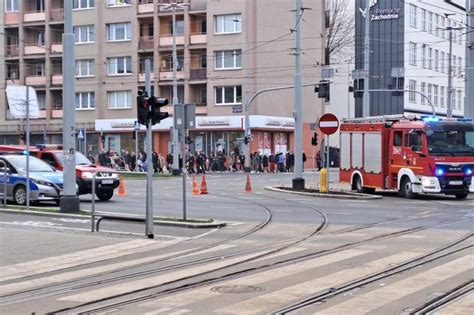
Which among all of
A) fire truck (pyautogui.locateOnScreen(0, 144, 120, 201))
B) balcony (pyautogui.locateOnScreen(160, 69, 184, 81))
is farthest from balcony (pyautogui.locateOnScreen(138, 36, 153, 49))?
fire truck (pyautogui.locateOnScreen(0, 144, 120, 201))

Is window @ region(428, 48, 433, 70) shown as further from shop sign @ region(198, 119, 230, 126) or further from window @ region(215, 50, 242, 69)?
shop sign @ region(198, 119, 230, 126)

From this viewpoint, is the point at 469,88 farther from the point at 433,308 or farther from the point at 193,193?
the point at 433,308

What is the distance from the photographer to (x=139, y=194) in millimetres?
30172

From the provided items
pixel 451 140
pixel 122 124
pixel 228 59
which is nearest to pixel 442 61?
pixel 228 59

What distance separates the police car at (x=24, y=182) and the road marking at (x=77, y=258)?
8329 millimetres

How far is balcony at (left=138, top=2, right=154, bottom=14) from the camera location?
6469cm

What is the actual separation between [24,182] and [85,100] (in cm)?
4627

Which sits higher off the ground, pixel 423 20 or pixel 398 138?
pixel 423 20

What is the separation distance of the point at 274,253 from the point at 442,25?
73443 mm

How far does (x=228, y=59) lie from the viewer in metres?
62.1

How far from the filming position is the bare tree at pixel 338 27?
76812 mm

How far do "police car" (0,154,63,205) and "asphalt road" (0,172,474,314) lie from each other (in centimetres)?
266

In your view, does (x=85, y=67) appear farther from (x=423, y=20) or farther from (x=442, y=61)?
(x=442, y=61)

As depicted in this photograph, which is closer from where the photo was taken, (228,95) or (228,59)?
(228,59)
